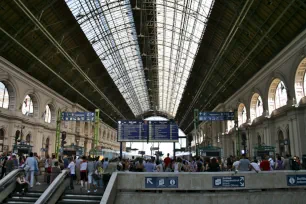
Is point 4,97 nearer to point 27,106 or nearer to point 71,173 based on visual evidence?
point 27,106

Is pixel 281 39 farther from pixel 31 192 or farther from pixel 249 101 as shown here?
pixel 31 192

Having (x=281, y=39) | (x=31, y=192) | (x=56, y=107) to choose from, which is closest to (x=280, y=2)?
(x=281, y=39)

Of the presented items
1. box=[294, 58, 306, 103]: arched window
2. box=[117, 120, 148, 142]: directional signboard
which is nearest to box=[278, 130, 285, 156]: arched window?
box=[294, 58, 306, 103]: arched window

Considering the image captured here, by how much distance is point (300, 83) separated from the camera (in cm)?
2417

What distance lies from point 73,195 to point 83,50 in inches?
1023

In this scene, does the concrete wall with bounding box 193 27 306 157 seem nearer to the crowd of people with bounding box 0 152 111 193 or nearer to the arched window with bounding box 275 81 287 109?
the arched window with bounding box 275 81 287 109

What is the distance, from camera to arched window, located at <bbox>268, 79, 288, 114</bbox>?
90.2 ft

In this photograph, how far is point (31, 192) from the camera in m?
13.5

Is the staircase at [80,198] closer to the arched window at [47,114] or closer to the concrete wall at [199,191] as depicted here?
the concrete wall at [199,191]

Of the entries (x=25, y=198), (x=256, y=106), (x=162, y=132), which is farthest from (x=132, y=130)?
(x=25, y=198)

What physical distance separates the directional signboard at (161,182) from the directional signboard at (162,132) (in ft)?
64.5

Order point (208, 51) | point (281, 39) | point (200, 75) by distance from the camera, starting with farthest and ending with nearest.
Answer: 1. point (200, 75)
2. point (208, 51)
3. point (281, 39)

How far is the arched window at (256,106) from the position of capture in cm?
3384

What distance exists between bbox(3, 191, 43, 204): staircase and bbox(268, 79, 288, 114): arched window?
22.0 metres
